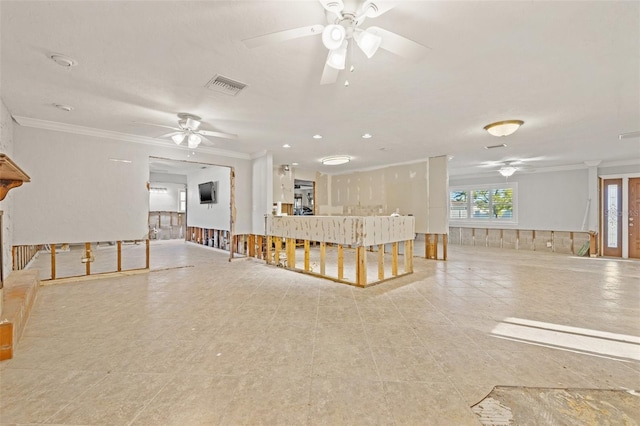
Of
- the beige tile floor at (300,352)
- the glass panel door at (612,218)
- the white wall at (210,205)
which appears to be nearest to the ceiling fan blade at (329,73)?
the beige tile floor at (300,352)

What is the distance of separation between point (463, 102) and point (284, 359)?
3749 mm

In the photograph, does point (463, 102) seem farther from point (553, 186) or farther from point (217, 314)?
point (553, 186)

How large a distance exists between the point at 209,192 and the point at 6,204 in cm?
540

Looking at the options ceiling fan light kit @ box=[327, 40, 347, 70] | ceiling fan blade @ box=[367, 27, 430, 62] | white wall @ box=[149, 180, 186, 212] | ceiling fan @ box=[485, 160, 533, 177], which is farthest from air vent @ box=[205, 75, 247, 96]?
white wall @ box=[149, 180, 186, 212]

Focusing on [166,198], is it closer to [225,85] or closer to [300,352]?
[225,85]

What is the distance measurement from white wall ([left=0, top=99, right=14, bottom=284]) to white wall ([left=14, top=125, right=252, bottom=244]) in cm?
17

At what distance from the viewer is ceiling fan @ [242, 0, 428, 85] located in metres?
1.71

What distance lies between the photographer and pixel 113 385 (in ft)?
5.90

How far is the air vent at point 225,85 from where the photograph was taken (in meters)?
2.97

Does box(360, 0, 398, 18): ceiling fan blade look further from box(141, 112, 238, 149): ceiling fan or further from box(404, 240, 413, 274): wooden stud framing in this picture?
box(404, 240, 413, 274): wooden stud framing

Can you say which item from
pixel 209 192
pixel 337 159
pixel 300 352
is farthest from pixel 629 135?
pixel 209 192

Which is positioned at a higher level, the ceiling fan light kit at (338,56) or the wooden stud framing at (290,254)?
the ceiling fan light kit at (338,56)

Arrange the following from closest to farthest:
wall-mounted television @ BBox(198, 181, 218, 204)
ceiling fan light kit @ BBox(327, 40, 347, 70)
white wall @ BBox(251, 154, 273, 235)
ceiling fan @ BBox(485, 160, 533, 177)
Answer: ceiling fan light kit @ BBox(327, 40, 347, 70) < white wall @ BBox(251, 154, 273, 235) < ceiling fan @ BBox(485, 160, 533, 177) < wall-mounted television @ BBox(198, 181, 218, 204)

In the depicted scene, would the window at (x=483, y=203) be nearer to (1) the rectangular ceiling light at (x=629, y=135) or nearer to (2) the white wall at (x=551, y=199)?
(2) the white wall at (x=551, y=199)
